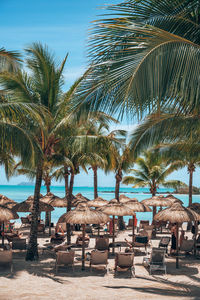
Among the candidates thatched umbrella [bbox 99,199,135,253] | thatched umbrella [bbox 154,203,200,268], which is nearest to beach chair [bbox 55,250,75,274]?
thatched umbrella [bbox 99,199,135,253]

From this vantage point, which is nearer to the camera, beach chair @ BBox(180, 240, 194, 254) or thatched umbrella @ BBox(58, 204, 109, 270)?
thatched umbrella @ BBox(58, 204, 109, 270)

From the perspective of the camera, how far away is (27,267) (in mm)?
11250

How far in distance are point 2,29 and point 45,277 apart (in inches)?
269

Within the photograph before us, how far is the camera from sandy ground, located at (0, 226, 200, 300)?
8422 millimetres

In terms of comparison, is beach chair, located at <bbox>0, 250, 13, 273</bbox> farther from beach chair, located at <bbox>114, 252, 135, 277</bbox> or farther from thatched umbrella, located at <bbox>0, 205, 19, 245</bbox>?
beach chair, located at <bbox>114, 252, 135, 277</bbox>

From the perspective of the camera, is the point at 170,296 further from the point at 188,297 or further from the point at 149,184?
the point at 149,184

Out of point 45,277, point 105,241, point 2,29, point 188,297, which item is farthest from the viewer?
point 105,241

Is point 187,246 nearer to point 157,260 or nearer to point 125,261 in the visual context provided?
point 157,260

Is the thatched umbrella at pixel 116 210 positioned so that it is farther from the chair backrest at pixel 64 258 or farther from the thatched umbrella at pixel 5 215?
the thatched umbrella at pixel 5 215

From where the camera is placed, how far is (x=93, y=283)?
9.62 meters

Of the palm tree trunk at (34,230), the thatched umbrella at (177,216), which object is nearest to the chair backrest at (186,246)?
the thatched umbrella at (177,216)

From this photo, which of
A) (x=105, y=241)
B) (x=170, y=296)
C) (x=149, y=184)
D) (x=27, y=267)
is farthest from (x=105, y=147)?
(x=149, y=184)

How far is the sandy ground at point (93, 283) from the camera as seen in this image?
842 cm

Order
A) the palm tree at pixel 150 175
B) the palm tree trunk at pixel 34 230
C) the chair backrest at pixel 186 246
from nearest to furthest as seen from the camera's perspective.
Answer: the palm tree trunk at pixel 34 230 → the chair backrest at pixel 186 246 → the palm tree at pixel 150 175
